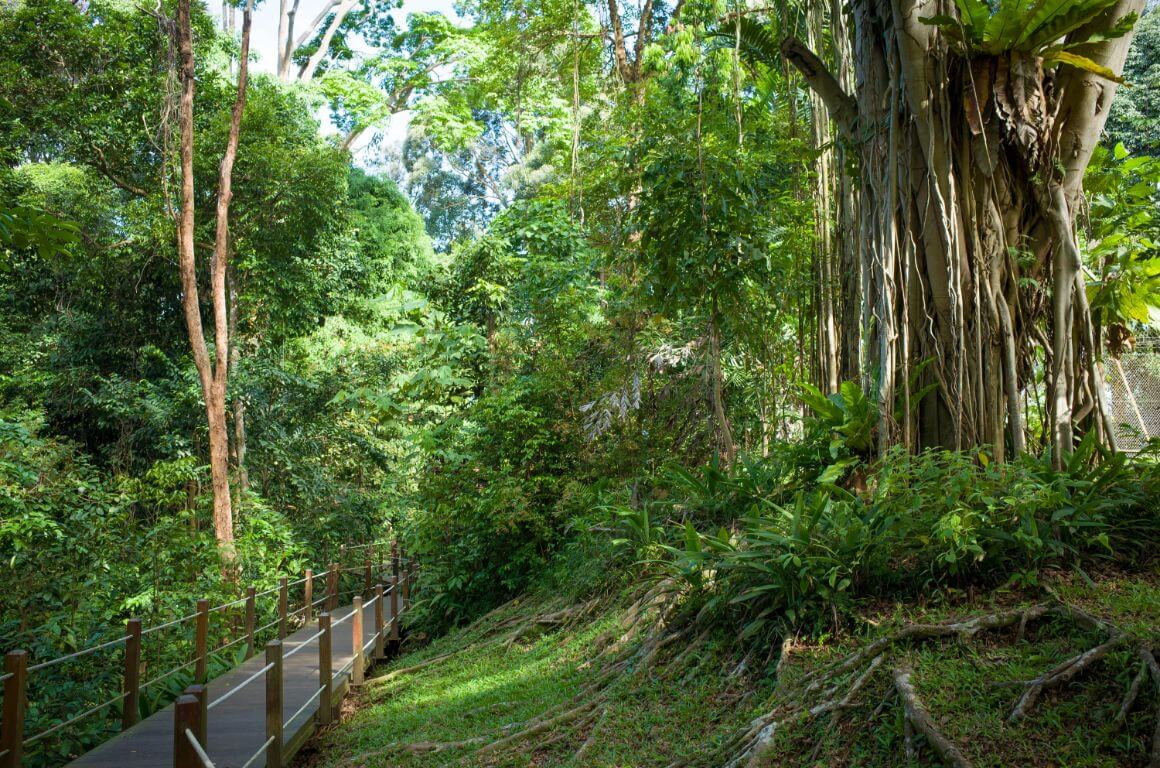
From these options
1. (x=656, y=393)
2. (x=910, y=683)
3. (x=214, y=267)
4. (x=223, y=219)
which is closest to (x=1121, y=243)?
(x=910, y=683)

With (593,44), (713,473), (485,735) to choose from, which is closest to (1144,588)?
(713,473)

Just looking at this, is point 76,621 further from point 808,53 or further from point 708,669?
point 808,53

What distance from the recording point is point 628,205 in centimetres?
1009

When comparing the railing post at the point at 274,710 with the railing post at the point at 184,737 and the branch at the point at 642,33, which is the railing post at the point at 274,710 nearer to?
the railing post at the point at 184,737

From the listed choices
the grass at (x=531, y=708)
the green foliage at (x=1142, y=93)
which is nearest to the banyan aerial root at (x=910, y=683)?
the grass at (x=531, y=708)

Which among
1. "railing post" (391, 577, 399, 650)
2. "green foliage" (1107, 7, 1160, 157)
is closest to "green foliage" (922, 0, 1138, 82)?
"railing post" (391, 577, 399, 650)

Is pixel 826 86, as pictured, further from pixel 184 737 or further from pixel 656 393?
pixel 184 737

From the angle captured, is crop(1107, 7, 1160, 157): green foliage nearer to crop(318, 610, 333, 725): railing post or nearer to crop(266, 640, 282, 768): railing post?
crop(318, 610, 333, 725): railing post

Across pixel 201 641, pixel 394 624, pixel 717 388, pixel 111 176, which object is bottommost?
pixel 394 624

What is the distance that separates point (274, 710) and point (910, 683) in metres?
3.67

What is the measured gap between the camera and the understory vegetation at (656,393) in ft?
12.3

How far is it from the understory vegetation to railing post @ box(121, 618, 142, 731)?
295 mm

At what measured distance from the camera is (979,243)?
16.1 feet

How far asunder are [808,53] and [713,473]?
280 cm
